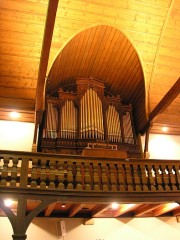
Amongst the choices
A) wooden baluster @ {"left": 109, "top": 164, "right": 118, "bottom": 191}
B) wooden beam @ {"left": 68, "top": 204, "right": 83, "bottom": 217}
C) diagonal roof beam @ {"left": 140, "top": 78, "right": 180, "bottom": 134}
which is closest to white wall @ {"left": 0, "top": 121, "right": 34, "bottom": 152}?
wooden beam @ {"left": 68, "top": 204, "right": 83, "bottom": 217}

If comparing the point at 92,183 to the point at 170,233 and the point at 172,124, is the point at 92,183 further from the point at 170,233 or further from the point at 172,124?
the point at 172,124

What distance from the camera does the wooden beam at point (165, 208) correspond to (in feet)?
23.5

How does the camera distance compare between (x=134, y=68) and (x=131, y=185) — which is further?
(x=134, y=68)

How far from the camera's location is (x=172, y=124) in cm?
930

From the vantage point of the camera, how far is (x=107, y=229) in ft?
25.5

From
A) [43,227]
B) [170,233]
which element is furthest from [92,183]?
[170,233]

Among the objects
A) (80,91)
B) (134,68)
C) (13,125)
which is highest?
(134,68)

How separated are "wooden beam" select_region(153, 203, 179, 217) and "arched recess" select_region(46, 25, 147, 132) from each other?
263cm

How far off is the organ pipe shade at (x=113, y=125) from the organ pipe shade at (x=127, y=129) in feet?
1.08

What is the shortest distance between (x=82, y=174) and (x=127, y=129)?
12.2 feet

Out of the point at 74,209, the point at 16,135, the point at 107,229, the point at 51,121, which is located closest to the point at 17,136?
the point at 16,135

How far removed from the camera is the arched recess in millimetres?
A: 8445

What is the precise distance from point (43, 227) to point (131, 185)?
2.83 metres

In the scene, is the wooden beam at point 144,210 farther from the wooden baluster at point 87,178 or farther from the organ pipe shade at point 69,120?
the organ pipe shade at point 69,120
